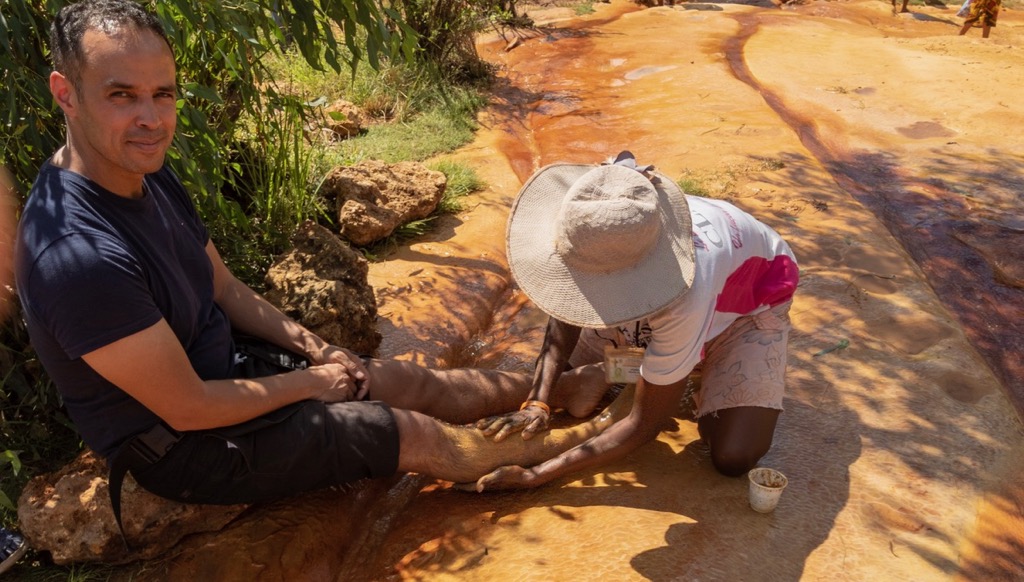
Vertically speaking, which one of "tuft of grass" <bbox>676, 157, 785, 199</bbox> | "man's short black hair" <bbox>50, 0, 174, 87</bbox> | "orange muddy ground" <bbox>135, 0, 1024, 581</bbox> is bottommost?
"orange muddy ground" <bbox>135, 0, 1024, 581</bbox>

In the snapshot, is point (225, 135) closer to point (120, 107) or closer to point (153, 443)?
point (120, 107)

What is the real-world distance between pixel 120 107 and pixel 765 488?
6.86 feet

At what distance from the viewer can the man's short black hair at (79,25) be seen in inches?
84.1

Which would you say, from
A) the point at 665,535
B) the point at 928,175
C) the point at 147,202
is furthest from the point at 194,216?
the point at 928,175

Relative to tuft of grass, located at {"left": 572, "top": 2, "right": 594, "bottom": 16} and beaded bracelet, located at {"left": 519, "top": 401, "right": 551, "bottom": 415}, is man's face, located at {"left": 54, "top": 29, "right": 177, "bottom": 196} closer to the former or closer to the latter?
beaded bracelet, located at {"left": 519, "top": 401, "right": 551, "bottom": 415}

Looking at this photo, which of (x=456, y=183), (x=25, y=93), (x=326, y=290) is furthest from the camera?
(x=456, y=183)

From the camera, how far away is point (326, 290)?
3.49 meters

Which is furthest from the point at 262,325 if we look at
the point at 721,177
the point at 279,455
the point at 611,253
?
the point at 721,177

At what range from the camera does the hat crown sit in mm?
2307

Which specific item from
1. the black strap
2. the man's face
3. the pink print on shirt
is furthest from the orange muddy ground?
the man's face

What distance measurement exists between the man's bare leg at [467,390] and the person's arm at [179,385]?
38 centimetres

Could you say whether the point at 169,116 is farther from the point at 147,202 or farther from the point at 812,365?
the point at 812,365

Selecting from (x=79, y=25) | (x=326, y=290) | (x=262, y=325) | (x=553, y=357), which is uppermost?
(x=79, y=25)

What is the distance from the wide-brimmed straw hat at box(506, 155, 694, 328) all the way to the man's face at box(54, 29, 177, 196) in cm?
104
